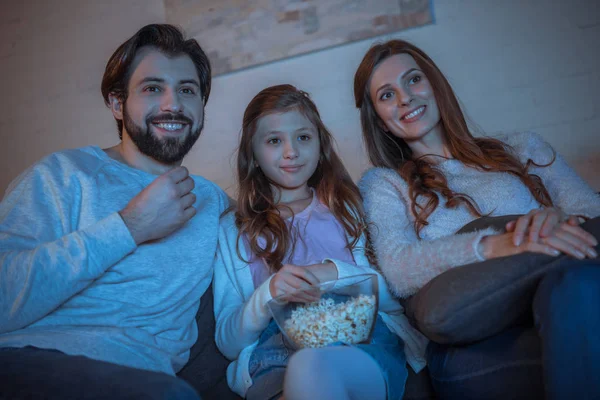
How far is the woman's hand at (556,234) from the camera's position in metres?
0.91

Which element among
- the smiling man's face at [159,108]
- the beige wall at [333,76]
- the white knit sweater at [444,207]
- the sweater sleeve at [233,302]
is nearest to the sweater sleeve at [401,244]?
the white knit sweater at [444,207]

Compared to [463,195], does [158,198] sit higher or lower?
higher

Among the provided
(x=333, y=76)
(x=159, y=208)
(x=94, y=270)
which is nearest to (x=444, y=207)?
(x=159, y=208)

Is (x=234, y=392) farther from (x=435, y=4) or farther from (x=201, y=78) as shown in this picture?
(x=435, y=4)

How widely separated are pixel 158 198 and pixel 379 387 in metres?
0.68

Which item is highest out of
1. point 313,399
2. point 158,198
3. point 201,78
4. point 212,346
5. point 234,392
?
point 201,78

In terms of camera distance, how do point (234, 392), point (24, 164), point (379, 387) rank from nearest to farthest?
1. point (379, 387)
2. point (234, 392)
3. point (24, 164)

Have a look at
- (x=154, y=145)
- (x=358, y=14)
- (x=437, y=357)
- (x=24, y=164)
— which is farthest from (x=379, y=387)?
(x=24, y=164)

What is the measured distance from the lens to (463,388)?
3.29 feet

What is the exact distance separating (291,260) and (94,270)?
0.59 meters

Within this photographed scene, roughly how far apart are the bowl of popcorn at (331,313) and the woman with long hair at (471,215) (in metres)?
0.16

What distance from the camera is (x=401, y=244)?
1324 mm

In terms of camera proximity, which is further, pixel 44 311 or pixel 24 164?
pixel 24 164

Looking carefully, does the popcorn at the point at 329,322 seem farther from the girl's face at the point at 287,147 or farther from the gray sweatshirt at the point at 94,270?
the girl's face at the point at 287,147
